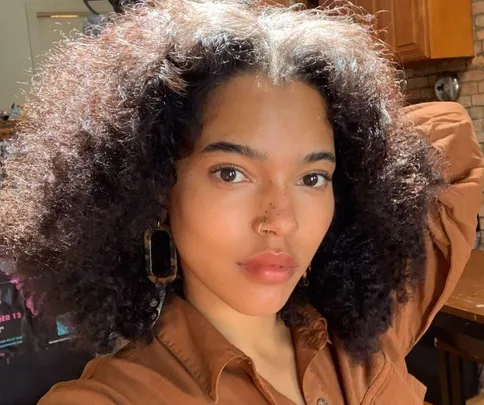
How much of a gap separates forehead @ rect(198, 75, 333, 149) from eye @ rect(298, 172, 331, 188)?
5cm

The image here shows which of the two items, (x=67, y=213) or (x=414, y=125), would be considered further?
(x=414, y=125)

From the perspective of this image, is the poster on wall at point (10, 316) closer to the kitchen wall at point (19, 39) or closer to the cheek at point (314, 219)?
the cheek at point (314, 219)

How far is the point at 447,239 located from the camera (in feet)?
3.35

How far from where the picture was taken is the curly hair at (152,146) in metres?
0.74

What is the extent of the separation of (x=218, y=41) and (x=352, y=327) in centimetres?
49

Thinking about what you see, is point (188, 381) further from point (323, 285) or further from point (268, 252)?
point (323, 285)

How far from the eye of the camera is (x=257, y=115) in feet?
2.44

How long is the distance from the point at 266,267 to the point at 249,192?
0.32 feet

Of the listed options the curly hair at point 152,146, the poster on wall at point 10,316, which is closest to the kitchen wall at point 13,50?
the poster on wall at point 10,316

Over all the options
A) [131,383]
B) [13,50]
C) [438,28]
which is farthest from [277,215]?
[13,50]

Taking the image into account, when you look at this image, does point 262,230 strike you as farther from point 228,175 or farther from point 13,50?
point 13,50

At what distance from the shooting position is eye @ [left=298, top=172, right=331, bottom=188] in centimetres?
80

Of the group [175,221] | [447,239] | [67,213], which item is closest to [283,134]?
[175,221]

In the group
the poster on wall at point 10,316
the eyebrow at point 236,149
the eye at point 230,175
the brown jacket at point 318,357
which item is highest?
the eyebrow at point 236,149
